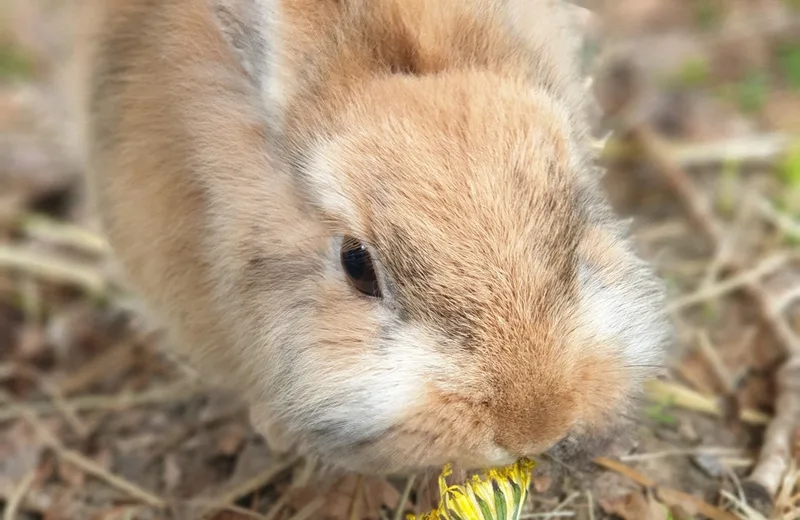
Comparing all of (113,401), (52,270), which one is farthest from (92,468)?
(52,270)

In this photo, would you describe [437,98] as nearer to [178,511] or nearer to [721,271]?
[178,511]

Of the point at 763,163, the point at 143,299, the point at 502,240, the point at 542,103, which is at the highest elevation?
the point at 763,163

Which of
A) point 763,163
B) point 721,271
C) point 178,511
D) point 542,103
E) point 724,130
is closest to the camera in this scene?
point 542,103

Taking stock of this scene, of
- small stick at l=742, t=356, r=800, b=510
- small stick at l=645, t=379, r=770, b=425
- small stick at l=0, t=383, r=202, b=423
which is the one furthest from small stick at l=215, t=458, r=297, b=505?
small stick at l=742, t=356, r=800, b=510

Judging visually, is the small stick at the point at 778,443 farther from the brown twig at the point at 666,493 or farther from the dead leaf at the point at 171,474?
the dead leaf at the point at 171,474

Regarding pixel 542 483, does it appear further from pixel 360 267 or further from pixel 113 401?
pixel 113 401

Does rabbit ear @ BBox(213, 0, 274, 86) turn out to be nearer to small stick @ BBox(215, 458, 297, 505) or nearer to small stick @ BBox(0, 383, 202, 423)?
small stick @ BBox(215, 458, 297, 505)

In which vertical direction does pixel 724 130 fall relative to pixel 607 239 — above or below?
above

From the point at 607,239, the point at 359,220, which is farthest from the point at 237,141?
the point at 607,239
